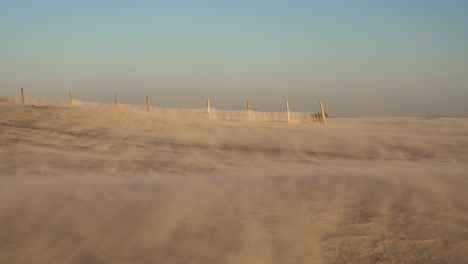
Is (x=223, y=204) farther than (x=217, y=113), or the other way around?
(x=217, y=113)

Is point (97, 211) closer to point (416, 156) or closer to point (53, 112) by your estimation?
point (416, 156)

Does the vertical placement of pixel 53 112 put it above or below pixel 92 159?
above

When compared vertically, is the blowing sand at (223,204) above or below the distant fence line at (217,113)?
→ below

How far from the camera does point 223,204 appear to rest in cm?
426

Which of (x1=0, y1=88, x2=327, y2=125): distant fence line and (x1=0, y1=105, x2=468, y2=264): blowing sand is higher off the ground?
(x1=0, y1=88, x2=327, y2=125): distant fence line

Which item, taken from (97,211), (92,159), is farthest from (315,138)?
(97,211)

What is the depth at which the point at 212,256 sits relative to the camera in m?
Answer: 2.96

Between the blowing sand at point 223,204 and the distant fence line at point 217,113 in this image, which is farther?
the distant fence line at point 217,113

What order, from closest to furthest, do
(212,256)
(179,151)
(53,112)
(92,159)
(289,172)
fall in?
(212,256) < (289,172) < (92,159) < (179,151) < (53,112)

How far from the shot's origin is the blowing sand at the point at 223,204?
3.05m

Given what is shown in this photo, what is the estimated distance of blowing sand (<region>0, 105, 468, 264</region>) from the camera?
3049 millimetres

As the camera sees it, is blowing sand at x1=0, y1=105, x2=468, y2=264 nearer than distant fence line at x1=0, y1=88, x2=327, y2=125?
Yes

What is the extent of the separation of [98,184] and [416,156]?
572 centimetres

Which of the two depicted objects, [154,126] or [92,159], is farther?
[154,126]
